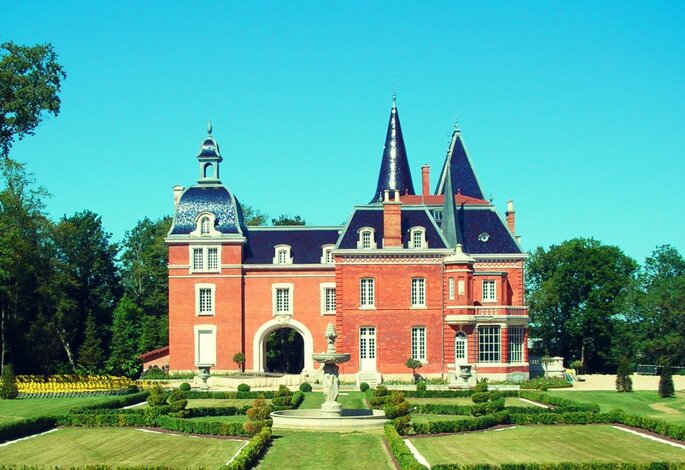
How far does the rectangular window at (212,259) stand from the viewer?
202 ft

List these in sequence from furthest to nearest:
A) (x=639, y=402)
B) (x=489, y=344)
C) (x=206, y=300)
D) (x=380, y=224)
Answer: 1. (x=206, y=300)
2. (x=380, y=224)
3. (x=489, y=344)
4. (x=639, y=402)

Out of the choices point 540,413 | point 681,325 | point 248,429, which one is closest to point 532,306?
point 681,325

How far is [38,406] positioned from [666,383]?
2654cm

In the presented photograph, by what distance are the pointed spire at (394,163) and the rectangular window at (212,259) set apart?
16003 mm

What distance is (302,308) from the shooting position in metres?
62.2

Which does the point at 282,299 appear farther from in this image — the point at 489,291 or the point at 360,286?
the point at 489,291

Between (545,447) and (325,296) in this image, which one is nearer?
(545,447)

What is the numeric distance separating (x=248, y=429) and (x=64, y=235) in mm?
41959

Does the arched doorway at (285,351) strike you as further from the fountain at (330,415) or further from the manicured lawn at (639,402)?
the fountain at (330,415)

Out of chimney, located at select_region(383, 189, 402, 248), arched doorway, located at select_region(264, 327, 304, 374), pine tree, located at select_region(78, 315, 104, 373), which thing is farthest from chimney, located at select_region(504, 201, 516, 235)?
pine tree, located at select_region(78, 315, 104, 373)

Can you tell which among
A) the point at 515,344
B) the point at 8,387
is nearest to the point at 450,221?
the point at 515,344

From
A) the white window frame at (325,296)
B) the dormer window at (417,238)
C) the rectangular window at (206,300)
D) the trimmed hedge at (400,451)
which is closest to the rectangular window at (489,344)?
the dormer window at (417,238)

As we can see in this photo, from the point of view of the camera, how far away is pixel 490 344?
57.0 metres

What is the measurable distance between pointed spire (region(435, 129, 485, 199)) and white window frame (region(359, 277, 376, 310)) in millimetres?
14025
